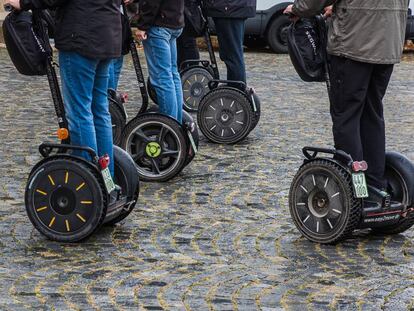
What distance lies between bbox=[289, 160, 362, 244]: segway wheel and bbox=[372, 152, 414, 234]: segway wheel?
1.19 ft

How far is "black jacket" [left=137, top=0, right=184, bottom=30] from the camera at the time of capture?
8.79m

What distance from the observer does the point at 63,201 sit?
6.87 metres

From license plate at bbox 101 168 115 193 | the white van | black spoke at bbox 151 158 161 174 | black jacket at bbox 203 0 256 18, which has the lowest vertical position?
the white van

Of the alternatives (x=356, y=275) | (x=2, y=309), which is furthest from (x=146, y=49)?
(x=2, y=309)

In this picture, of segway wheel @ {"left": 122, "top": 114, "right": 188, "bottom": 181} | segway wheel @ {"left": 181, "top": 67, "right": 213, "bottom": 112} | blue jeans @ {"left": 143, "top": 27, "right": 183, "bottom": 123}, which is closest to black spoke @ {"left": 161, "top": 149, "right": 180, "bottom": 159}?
segway wheel @ {"left": 122, "top": 114, "right": 188, "bottom": 181}

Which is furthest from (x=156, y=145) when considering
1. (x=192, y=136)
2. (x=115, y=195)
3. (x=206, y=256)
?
(x=206, y=256)

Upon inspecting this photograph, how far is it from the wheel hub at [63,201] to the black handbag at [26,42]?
683 millimetres

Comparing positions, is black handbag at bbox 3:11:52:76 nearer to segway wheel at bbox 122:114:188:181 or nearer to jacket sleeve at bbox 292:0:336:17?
jacket sleeve at bbox 292:0:336:17

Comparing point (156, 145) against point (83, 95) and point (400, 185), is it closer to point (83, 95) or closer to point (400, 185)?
point (83, 95)

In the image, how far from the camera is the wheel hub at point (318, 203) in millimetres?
7020

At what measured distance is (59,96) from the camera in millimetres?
7066

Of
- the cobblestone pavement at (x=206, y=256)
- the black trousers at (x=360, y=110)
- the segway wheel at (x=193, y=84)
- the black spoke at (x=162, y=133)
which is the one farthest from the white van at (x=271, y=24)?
the black trousers at (x=360, y=110)

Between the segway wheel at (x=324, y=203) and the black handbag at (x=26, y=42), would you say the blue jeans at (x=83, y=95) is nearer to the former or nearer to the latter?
the black handbag at (x=26, y=42)

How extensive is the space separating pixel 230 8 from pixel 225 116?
0.92 meters
